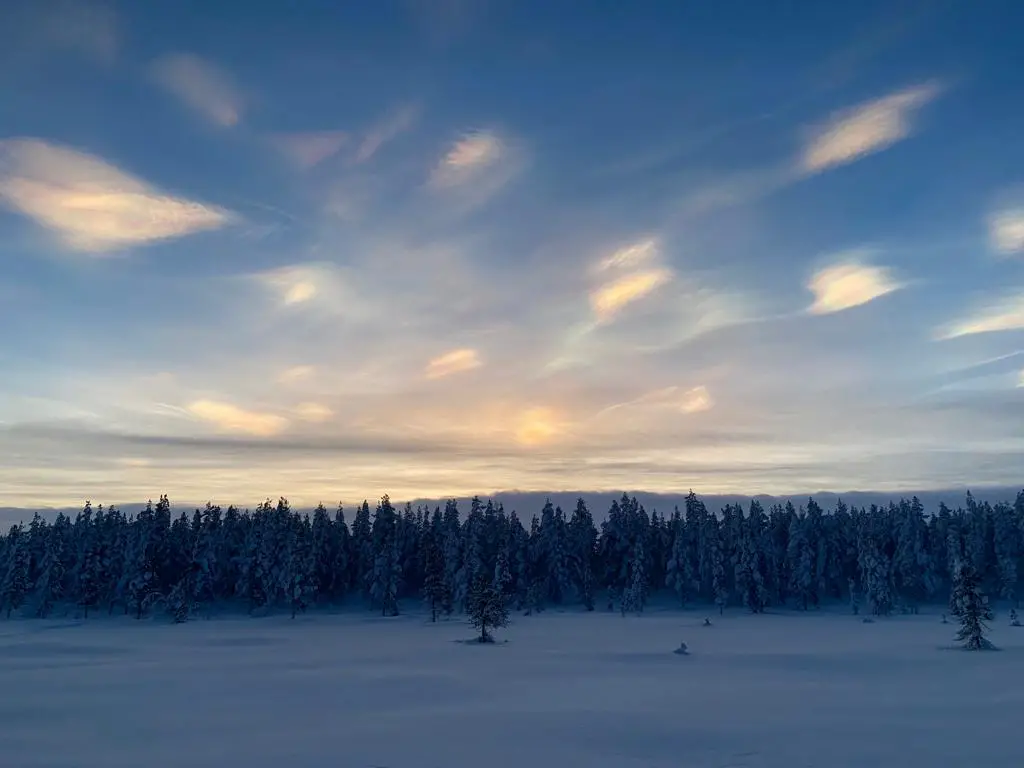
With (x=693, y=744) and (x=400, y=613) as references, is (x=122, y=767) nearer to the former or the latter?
(x=693, y=744)

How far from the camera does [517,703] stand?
130 ft

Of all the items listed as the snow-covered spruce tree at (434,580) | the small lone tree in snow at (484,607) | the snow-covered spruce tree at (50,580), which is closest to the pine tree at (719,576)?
the snow-covered spruce tree at (434,580)

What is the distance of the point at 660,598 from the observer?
133625 mm

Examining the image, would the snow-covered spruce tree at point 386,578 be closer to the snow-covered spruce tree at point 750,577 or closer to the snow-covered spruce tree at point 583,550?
the snow-covered spruce tree at point 583,550

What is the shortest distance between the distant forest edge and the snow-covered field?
4095 cm

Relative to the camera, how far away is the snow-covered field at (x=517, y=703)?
2816cm

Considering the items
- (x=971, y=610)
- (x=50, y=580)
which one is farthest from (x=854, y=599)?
(x=50, y=580)

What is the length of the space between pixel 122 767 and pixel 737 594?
386 ft

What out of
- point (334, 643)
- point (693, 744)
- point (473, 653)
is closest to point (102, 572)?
point (334, 643)

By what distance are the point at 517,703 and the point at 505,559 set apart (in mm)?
87051

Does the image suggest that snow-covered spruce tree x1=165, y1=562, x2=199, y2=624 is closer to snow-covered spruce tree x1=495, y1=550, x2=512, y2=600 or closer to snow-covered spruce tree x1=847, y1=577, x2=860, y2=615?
snow-covered spruce tree x1=495, y1=550, x2=512, y2=600

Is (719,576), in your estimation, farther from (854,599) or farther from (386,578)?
(386,578)

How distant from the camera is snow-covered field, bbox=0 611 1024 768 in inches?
1109

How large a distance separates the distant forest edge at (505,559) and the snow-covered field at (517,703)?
40.9 m
